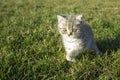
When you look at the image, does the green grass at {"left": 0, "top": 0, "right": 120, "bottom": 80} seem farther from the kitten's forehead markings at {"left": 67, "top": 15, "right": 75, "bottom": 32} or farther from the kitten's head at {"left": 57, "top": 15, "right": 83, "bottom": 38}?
the kitten's forehead markings at {"left": 67, "top": 15, "right": 75, "bottom": 32}

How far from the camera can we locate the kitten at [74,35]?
5.04 meters

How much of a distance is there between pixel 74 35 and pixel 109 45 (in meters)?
1.42

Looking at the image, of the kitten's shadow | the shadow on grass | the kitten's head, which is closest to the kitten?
the kitten's head

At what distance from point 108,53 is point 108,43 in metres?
0.57

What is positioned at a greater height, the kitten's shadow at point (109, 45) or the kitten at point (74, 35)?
the kitten at point (74, 35)

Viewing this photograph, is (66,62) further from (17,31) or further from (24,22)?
(24,22)

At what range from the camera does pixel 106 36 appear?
6738 millimetres

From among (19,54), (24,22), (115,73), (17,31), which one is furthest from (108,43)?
(24,22)

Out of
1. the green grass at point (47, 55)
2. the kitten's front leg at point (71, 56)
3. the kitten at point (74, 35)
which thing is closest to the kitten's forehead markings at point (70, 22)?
the kitten at point (74, 35)

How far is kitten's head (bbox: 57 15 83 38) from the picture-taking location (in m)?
5.01

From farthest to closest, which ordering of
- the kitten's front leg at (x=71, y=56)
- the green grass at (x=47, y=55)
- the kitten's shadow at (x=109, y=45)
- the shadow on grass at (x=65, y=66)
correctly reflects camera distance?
1. the kitten's shadow at (x=109, y=45)
2. the kitten's front leg at (x=71, y=56)
3. the shadow on grass at (x=65, y=66)
4. the green grass at (x=47, y=55)

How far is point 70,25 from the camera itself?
5.06 metres

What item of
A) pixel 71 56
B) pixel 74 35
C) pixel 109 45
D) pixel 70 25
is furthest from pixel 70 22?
pixel 109 45

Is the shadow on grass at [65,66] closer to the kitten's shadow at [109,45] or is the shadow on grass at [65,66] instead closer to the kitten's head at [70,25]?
the kitten's head at [70,25]
